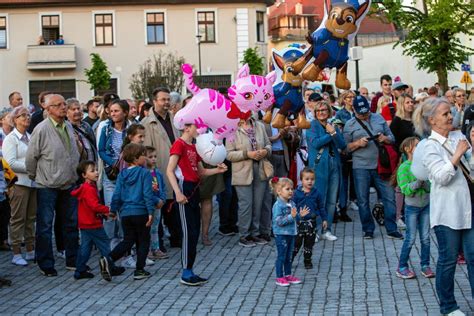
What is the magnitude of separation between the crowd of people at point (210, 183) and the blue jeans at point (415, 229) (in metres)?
0.01

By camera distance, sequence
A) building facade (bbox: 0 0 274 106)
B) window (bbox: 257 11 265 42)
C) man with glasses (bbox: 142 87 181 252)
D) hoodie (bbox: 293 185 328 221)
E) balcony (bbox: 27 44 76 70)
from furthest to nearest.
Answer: window (bbox: 257 11 265 42), building facade (bbox: 0 0 274 106), balcony (bbox: 27 44 76 70), man with glasses (bbox: 142 87 181 252), hoodie (bbox: 293 185 328 221)

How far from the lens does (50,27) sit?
48.6 m

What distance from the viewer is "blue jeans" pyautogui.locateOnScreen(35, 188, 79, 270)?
33.4ft

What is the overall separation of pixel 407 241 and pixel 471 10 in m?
22.1

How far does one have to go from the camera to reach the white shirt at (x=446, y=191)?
7312 millimetres

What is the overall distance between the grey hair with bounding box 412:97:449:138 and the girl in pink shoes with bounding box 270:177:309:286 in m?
1.96

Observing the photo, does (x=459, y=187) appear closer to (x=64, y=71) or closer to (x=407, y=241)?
(x=407, y=241)

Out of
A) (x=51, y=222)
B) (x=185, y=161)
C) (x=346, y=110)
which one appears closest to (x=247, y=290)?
(x=185, y=161)

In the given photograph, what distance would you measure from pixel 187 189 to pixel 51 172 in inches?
69.8

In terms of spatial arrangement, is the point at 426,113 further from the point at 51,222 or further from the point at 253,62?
the point at 253,62

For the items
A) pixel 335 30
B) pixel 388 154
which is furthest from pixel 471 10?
pixel 335 30

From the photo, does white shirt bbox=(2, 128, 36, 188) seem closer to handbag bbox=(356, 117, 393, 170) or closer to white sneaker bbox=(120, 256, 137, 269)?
white sneaker bbox=(120, 256, 137, 269)

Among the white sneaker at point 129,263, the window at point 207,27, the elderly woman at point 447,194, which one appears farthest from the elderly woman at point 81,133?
the window at point 207,27

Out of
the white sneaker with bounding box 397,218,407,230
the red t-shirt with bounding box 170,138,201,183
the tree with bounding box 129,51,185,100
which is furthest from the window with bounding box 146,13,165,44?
the red t-shirt with bounding box 170,138,201,183
